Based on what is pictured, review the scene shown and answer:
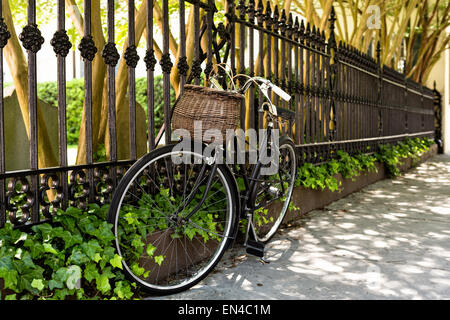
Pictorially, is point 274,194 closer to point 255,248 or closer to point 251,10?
point 255,248

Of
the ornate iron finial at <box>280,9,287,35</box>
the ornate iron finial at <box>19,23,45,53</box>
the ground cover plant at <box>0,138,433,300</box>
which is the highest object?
the ornate iron finial at <box>280,9,287,35</box>

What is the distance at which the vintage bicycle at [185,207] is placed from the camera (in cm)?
273

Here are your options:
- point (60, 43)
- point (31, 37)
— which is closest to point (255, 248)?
point (60, 43)

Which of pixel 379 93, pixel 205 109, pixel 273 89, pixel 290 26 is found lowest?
pixel 205 109

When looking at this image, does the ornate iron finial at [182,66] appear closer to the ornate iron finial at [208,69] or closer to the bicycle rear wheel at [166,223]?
the ornate iron finial at [208,69]

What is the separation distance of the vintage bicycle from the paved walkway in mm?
181

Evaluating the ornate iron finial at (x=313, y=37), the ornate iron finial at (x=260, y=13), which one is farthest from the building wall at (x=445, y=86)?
the ornate iron finial at (x=260, y=13)

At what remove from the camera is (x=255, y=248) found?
11.4 feet

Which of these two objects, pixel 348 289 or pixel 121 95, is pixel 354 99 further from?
pixel 348 289

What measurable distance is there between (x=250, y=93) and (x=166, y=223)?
1794 mm

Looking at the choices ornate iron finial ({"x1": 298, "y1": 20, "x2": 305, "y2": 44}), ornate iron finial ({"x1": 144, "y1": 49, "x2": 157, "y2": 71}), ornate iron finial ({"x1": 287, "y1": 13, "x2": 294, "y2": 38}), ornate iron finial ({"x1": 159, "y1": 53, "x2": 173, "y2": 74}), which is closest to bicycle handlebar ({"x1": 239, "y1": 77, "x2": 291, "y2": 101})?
ornate iron finial ({"x1": 159, "y1": 53, "x2": 173, "y2": 74})

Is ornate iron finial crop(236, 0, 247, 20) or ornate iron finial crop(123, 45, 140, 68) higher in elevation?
ornate iron finial crop(236, 0, 247, 20)

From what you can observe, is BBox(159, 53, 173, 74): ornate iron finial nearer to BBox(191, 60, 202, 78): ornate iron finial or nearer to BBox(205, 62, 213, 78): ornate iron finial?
BBox(191, 60, 202, 78): ornate iron finial

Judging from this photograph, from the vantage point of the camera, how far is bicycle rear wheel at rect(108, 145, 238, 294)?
8.84 ft
